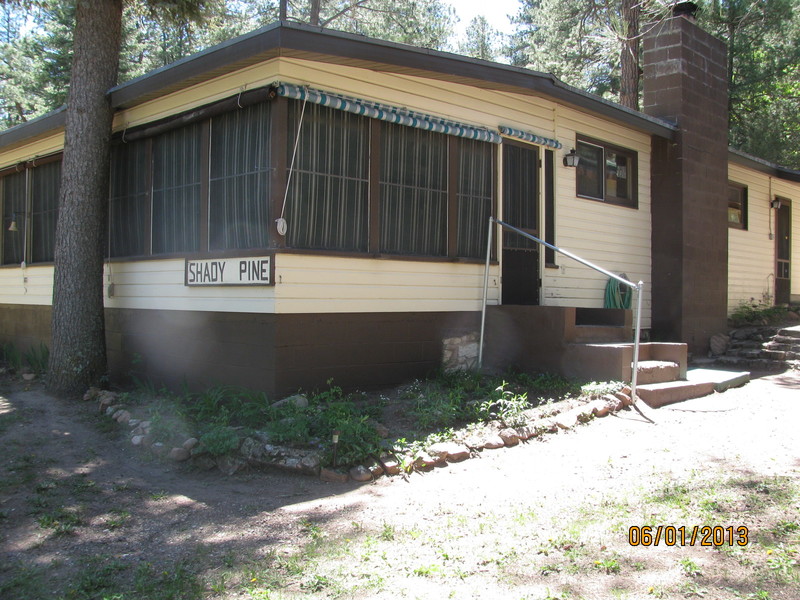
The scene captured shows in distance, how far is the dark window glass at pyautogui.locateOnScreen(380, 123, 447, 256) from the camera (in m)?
7.54

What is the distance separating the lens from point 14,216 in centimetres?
1102

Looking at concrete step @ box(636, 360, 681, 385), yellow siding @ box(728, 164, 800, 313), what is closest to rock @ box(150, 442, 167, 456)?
concrete step @ box(636, 360, 681, 385)

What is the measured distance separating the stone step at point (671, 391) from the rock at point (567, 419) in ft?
4.05

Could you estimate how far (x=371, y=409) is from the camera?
6.39 meters

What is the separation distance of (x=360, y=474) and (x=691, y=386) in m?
4.67

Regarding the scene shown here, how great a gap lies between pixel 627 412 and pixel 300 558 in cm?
439

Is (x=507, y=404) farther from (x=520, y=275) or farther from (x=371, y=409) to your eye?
(x=520, y=275)

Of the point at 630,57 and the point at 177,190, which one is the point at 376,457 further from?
the point at 630,57

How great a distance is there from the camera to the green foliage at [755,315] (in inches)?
480

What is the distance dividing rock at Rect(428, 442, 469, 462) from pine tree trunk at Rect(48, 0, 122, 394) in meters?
4.54

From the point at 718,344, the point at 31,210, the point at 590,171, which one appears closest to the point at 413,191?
the point at 590,171

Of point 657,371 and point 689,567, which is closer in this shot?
point 689,567

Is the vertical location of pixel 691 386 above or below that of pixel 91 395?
above
